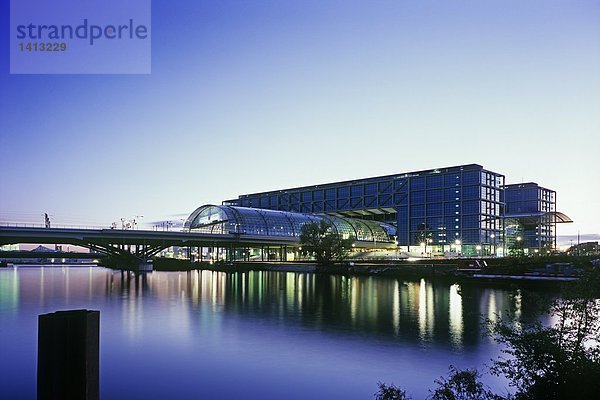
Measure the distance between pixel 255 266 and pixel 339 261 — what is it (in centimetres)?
2664

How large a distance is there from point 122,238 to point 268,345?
3685 inches

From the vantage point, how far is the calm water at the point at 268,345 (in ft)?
65.5

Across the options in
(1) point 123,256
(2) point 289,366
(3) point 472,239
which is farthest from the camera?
(3) point 472,239

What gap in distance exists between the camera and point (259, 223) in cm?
15612

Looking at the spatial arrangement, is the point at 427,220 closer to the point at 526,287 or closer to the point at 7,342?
the point at 526,287

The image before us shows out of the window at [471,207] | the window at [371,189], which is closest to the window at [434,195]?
the window at [471,207]

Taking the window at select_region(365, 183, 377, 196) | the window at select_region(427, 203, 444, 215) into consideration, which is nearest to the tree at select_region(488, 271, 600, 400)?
the window at select_region(427, 203, 444, 215)

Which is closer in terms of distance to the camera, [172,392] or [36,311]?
[172,392]

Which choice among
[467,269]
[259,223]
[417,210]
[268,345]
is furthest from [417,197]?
[268,345]

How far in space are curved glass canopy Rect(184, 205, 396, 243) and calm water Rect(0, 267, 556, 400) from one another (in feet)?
307

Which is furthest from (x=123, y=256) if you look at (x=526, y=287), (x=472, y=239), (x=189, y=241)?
(x=472, y=239)

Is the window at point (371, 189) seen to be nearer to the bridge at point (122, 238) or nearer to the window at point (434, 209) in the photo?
the window at point (434, 209)

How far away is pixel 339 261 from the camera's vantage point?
110000 millimetres

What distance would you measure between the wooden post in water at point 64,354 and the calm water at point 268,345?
1293 cm
